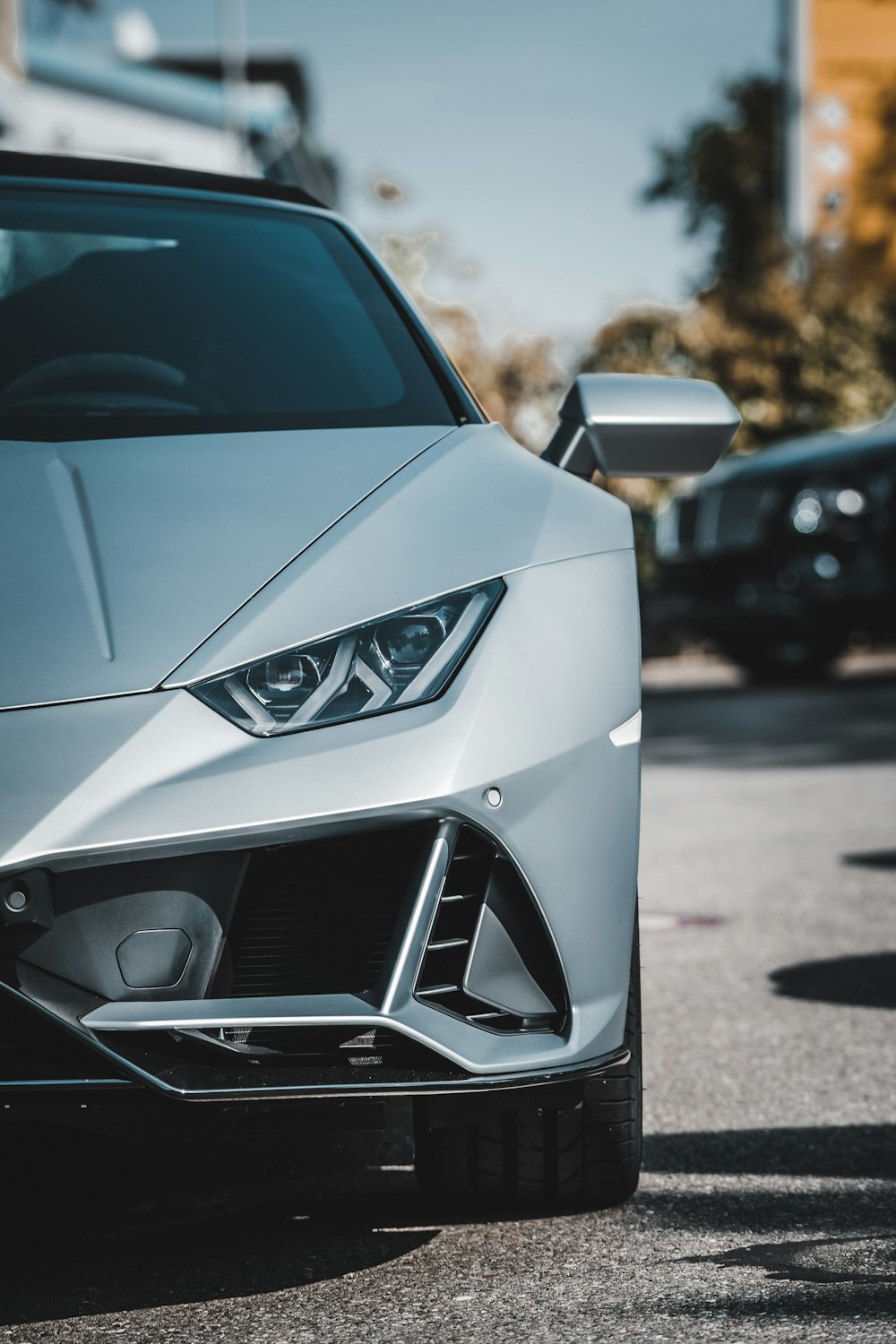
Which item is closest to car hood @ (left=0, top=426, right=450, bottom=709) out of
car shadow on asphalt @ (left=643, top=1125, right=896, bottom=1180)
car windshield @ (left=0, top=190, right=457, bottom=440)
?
car windshield @ (left=0, top=190, right=457, bottom=440)

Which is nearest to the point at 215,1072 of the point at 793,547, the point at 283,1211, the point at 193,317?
the point at 283,1211

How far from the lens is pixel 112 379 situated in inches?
117

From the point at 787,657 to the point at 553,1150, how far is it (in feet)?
34.5

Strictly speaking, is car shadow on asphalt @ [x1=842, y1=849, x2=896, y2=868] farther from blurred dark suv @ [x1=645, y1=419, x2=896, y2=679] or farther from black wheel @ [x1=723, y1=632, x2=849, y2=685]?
black wheel @ [x1=723, y1=632, x2=849, y2=685]

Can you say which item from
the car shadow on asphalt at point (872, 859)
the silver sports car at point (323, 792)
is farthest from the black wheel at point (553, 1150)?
the car shadow on asphalt at point (872, 859)

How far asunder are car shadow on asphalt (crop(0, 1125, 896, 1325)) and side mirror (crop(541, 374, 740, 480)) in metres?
1.14

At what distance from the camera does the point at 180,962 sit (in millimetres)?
2062

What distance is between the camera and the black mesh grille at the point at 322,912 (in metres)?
2.08

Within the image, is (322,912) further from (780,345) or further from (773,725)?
(780,345)

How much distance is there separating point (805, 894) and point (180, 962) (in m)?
3.48

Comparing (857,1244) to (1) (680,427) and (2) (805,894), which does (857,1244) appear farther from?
(2) (805,894)

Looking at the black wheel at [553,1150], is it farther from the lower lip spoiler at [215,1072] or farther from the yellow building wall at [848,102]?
the yellow building wall at [848,102]

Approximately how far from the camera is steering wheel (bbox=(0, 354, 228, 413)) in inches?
115

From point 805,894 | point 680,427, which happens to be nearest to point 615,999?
point 680,427
